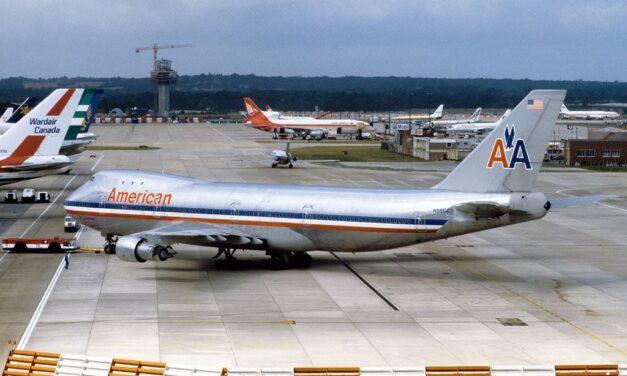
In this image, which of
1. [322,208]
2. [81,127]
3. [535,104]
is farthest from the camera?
[81,127]

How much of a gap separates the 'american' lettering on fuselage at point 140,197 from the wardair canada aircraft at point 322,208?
65 mm

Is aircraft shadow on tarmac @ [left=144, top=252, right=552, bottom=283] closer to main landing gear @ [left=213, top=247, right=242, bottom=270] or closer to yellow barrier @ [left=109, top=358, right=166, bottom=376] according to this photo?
main landing gear @ [left=213, top=247, right=242, bottom=270]

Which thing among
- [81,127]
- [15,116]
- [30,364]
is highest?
[15,116]

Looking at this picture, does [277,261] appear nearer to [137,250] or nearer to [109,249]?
[137,250]

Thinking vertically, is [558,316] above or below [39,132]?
below

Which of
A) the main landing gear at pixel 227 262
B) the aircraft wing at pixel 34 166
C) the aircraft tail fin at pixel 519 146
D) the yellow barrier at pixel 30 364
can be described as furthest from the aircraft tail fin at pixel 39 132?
the yellow barrier at pixel 30 364

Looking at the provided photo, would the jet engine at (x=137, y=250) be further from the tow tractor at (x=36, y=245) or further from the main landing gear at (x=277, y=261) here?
the tow tractor at (x=36, y=245)

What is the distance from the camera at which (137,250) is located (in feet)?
163

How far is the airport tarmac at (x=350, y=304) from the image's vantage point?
38.4 m

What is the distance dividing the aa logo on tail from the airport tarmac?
249 inches

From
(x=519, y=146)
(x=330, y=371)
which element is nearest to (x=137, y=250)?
(x=519, y=146)

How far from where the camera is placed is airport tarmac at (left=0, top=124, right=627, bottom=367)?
126 feet

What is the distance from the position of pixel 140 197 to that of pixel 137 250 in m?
8.30

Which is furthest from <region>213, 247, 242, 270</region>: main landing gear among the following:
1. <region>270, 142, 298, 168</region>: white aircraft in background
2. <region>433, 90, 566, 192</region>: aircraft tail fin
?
<region>270, 142, 298, 168</region>: white aircraft in background
